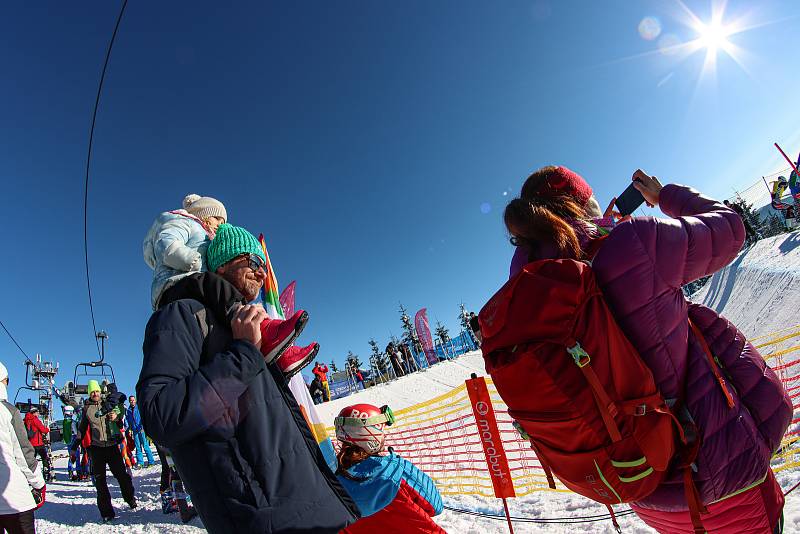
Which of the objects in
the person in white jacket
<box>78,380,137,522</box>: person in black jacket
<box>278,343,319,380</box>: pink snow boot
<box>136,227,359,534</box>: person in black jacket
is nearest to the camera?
<box>136,227,359,534</box>: person in black jacket

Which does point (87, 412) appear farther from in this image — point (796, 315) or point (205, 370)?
point (796, 315)

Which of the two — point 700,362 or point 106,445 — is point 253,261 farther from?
point 106,445

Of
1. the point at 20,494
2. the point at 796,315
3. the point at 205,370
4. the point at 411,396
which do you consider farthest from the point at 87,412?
the point at 796,315

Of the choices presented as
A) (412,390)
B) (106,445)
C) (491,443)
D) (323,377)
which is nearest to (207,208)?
(491,443)

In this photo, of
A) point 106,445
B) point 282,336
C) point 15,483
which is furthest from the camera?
point 106,445

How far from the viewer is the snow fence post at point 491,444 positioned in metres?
3.50

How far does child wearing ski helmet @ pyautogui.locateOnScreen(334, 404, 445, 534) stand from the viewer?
212cm

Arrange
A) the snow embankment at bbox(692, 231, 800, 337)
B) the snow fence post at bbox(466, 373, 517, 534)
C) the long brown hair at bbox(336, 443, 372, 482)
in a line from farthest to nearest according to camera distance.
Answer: the snow embankment at bbox(692, 231, 800, 337), the snow fence post at bbox(466, 373, 517, 534), the long brown hair at bbox(336, 443, 372, 482)

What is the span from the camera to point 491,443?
367 centimetres

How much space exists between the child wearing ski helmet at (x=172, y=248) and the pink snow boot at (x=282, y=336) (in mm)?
607

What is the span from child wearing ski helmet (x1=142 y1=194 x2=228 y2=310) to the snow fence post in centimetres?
267

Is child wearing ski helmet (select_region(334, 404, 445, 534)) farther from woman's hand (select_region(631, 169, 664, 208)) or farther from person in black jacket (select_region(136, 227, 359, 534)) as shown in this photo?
woman's hand (select_region(631, 169, 664, 208))

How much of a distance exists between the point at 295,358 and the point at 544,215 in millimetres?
1128

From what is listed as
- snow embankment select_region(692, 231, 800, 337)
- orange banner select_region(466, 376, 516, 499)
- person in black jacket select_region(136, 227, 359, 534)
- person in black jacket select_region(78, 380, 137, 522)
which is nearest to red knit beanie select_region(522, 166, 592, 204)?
person in black jacket select_region(136, 227, 359, 534)
